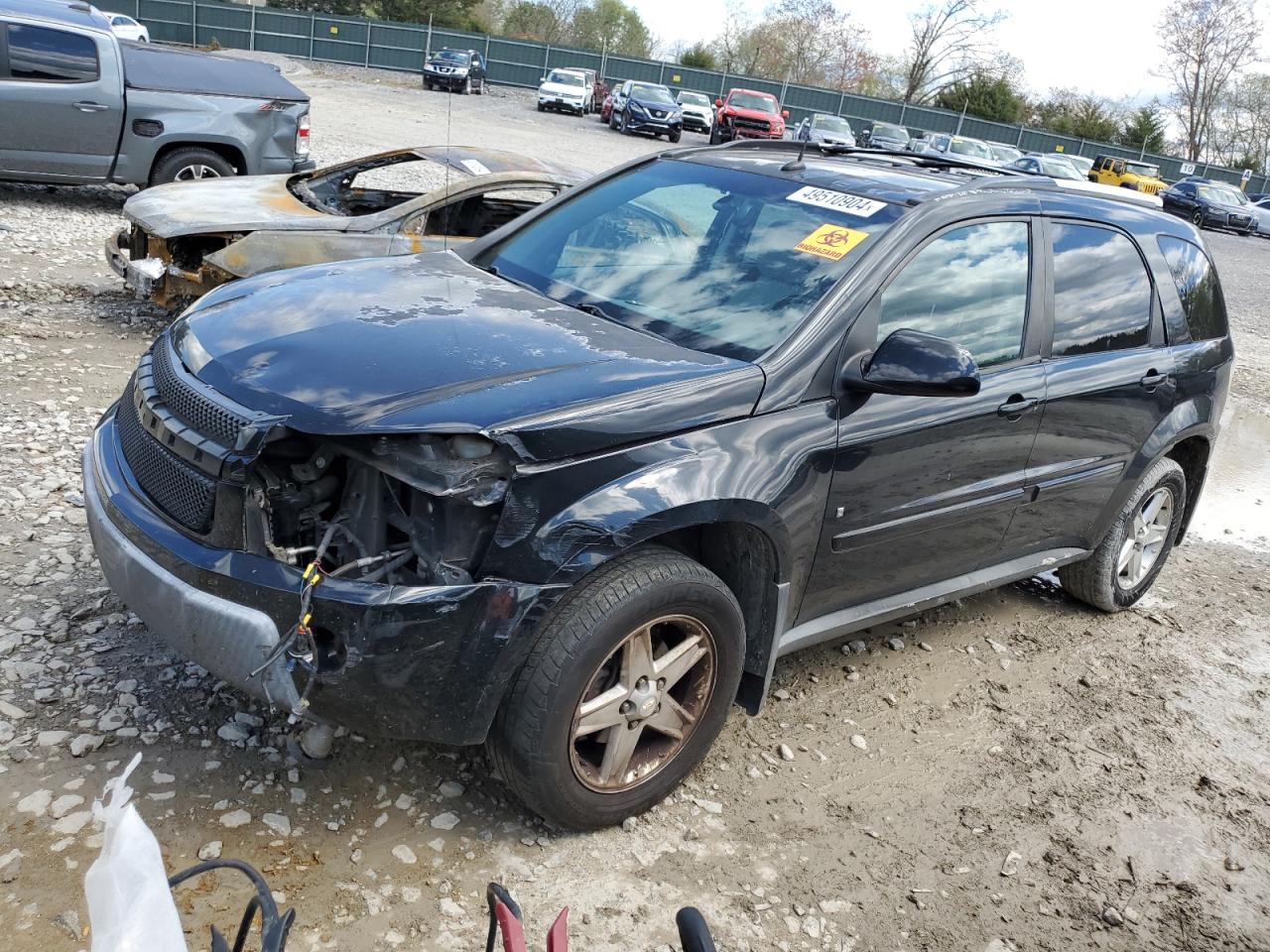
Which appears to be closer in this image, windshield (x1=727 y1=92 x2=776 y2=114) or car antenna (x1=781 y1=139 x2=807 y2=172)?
car antenna (x1=781 y1=139 x2=807 y2=172)

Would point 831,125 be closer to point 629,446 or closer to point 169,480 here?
point 629,446

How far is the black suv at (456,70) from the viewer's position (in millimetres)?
37469

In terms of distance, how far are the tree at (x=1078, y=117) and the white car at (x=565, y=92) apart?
91.0ft

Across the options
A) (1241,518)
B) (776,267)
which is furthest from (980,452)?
(1241,518)

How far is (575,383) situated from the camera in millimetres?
2859

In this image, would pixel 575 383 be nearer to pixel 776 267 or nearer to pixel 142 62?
pixel 776 267

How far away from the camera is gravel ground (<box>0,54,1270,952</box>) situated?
2814 millimetres

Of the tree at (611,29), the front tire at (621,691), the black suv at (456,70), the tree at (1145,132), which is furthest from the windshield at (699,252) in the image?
the tree at (611,29)

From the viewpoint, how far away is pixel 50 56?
9.66 metres

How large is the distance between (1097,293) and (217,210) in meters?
5.39

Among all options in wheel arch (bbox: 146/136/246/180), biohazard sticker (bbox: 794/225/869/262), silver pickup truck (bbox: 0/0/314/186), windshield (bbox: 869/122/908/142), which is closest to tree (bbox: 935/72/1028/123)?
windshield (bbox: 869/122/908/142)

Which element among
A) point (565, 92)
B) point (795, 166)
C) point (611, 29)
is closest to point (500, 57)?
point (565, 92)

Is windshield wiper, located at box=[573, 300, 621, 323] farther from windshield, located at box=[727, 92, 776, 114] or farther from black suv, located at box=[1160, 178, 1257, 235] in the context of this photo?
black suv, located at box=[1160, 178, 1257, 235]

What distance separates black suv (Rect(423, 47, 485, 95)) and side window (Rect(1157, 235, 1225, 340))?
34.9 m
